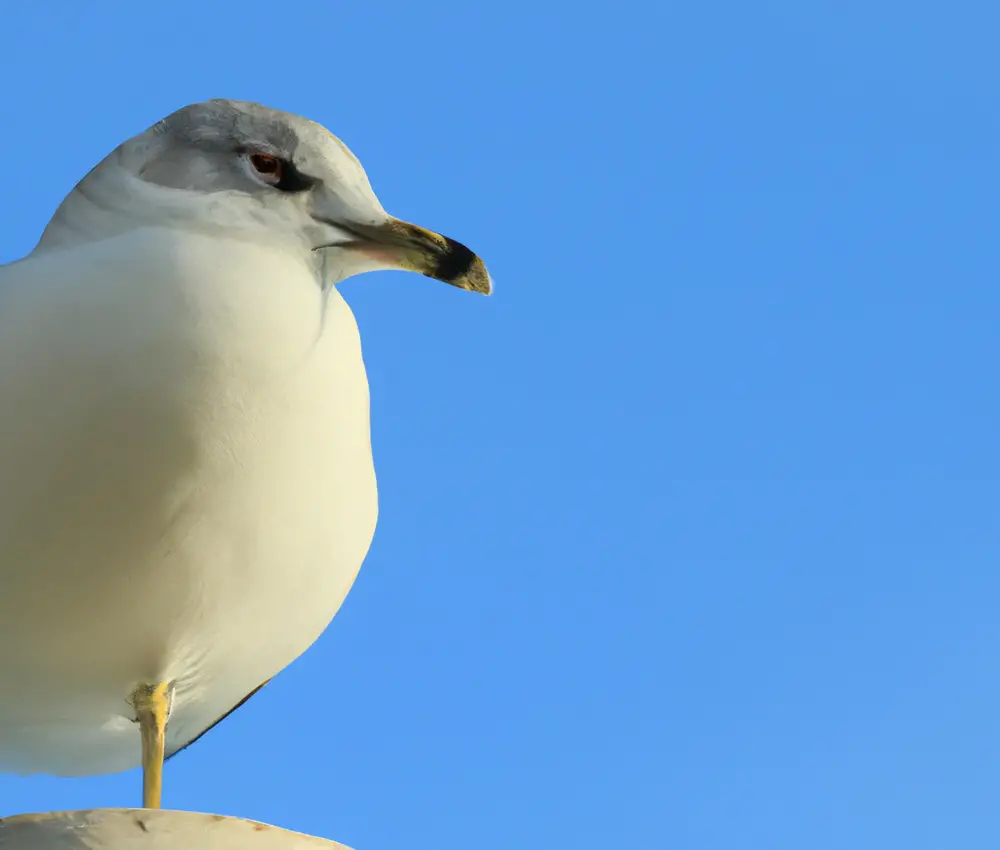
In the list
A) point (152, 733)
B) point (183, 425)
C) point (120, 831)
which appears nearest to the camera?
point (120, 831)

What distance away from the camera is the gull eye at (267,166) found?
2.09 metres

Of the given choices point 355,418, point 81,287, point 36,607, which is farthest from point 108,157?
point 36,607

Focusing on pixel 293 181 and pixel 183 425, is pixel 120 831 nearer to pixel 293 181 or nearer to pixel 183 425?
pixel 183 425

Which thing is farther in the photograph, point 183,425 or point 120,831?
point 183,425

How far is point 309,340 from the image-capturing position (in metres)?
1.94

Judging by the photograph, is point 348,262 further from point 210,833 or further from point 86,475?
point 210,833

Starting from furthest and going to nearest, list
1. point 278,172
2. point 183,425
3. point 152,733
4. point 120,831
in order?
1. point 278,172
2. point 152,733
3. point 183,425
4. point 120,831

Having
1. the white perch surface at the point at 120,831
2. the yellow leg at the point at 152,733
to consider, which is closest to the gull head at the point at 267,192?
the yellow leg at the point at 152,733

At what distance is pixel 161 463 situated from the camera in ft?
5.89

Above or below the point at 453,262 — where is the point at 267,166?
above

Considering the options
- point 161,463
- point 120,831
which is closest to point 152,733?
point 120,831

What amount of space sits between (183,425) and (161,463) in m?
0.06

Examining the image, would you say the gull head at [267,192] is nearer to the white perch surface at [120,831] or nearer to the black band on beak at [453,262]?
the black band on beak at [453,262]

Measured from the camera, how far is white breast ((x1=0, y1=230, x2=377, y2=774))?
1.78 m
